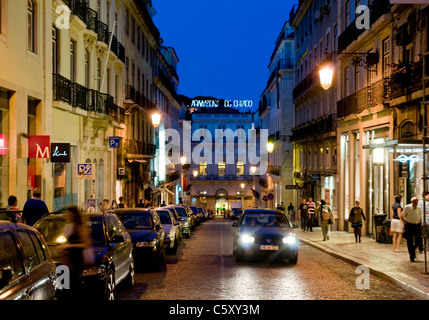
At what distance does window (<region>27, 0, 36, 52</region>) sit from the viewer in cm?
2016

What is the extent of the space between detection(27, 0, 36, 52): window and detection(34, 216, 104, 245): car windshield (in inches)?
415

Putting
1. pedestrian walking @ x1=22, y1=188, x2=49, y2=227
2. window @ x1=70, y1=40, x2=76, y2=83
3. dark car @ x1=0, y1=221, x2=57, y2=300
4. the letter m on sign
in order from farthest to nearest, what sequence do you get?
1. window @ x1=70, y1=40, x2=76, y2=83
2. the letter m on sign
3. pedestrian walking @ x1=22, y1=188, x2=49, y2=227
4. dark car @ x1=0, y1=221, x2=57, y2=300

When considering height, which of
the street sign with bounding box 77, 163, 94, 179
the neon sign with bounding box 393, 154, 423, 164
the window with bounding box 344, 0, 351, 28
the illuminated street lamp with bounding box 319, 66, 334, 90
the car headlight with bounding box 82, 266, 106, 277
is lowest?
Answer: the car headlight with bounding box 82, 266, 106, 277

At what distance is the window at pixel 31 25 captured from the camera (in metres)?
20.2

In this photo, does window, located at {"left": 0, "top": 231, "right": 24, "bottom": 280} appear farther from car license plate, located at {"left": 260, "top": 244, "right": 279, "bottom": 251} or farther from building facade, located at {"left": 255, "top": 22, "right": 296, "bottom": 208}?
building facade, located at {"left": 255, "top": 22, "right": 296, "bottom": 208}

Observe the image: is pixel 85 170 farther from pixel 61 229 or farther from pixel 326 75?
pixel 61 229

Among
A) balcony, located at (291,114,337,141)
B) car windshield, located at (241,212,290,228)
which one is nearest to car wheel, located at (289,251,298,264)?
car windshield, located at (241,212,290,228)

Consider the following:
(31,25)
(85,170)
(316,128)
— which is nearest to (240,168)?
(316,128)

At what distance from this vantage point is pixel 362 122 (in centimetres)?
2741

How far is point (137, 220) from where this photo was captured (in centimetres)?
1636

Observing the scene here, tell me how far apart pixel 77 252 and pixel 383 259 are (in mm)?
10160

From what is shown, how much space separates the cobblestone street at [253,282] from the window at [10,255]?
4.76m

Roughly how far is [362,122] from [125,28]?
17.8 m

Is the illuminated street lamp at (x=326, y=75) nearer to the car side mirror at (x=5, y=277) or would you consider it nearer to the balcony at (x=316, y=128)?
the balcony at (x=316, y=128)
